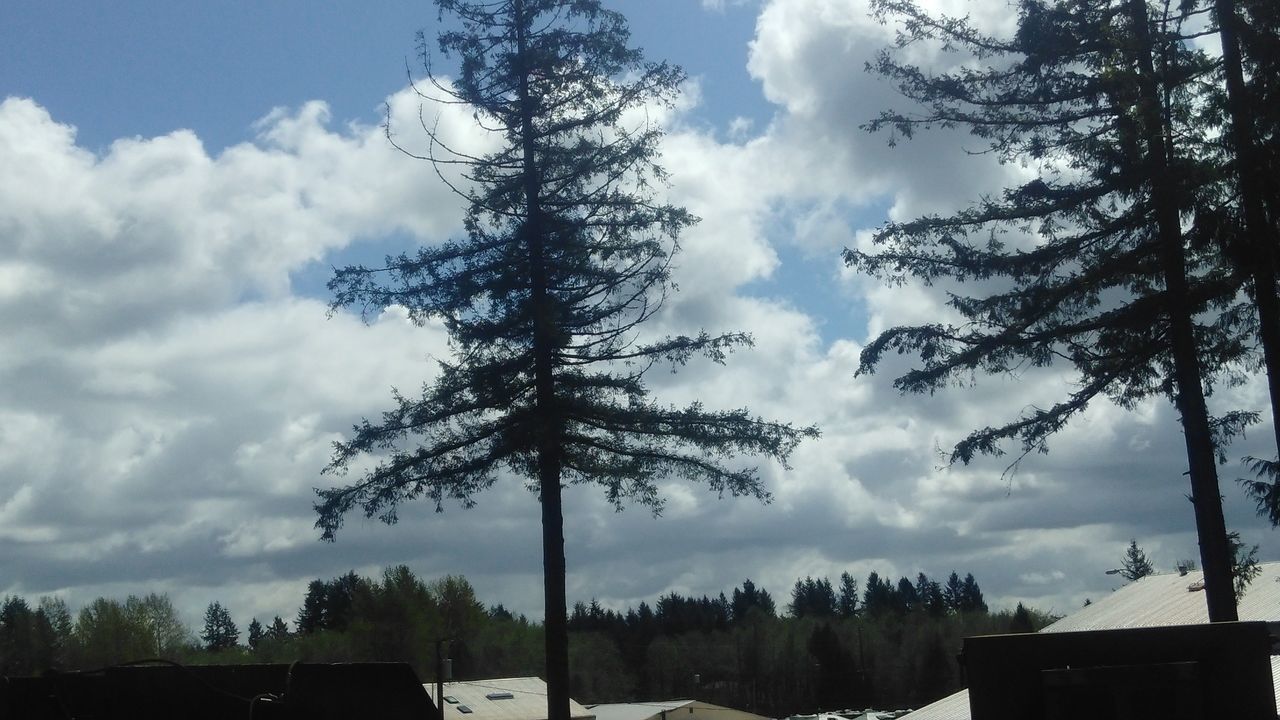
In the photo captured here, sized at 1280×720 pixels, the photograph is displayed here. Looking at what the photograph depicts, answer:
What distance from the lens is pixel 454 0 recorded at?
23125mm

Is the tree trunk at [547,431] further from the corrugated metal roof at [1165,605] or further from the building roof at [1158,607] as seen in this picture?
the corrugated metal roof at [1165,605]

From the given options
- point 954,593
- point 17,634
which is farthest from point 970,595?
point 17,634

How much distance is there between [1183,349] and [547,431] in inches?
388

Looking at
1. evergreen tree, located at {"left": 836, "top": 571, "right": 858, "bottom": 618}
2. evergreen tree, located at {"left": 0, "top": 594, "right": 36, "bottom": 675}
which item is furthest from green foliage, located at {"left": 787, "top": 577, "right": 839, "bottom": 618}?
evergreen tree, located at {"left": 0, "top": 594, "right": 36, "bottom": 675}

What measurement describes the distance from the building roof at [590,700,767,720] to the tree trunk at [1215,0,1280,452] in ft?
146

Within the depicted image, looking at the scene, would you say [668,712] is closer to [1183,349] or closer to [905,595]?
[1183,349]

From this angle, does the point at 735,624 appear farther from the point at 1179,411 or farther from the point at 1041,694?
the point at 1041,694

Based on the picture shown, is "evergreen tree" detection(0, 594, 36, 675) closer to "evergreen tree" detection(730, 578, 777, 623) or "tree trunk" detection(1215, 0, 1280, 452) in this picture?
"tree trunk" detection(1215, 0, 1280, 452)

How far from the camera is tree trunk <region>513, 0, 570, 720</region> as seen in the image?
68.0 ft

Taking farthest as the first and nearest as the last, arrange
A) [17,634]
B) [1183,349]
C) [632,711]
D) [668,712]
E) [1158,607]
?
[632,711]
[668,712]
[17,634]
[1158,607]
[1183,349]

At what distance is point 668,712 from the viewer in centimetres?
6028

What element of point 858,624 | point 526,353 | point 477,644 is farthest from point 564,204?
point 858,624


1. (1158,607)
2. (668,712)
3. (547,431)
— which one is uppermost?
(547,431)

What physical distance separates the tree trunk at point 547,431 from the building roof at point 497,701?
2481 cm
